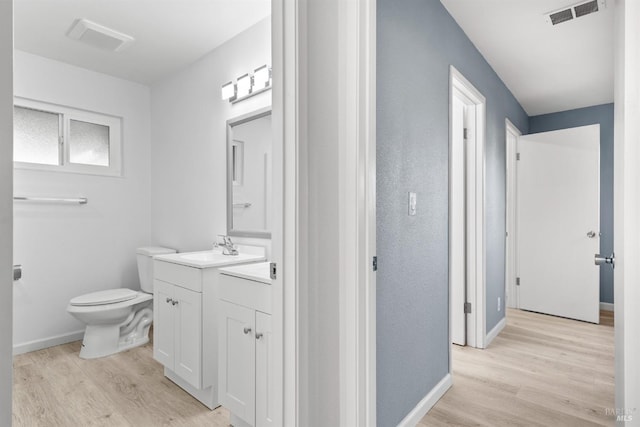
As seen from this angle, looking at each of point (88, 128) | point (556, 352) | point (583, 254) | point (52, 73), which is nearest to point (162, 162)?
point (88, 128)

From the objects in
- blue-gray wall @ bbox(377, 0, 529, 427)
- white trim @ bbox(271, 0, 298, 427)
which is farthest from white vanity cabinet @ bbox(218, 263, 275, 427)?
blue-gray wall @ bbox(377, 0, 529, 427)

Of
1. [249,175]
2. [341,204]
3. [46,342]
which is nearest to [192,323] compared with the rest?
[249,175]

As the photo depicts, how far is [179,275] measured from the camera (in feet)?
6.94

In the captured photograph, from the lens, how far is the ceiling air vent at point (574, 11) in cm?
215

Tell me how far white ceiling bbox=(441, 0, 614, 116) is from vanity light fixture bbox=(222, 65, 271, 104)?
1.15 meters

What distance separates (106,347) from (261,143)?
192 centimetres

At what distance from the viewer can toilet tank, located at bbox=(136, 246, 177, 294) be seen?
3.10m

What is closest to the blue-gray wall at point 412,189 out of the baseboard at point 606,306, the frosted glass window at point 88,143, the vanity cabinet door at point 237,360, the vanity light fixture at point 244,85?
the vanity cabinet door at point 237,360

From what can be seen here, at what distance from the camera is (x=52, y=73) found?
9.78 ft

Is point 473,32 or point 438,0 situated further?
point 473,32

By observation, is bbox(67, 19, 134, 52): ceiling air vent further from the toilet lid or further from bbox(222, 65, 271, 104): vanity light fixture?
the toilet lid

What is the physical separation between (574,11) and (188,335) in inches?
119

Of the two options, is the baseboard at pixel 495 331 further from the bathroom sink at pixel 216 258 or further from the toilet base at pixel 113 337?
the toilet base at pixel 113 337
